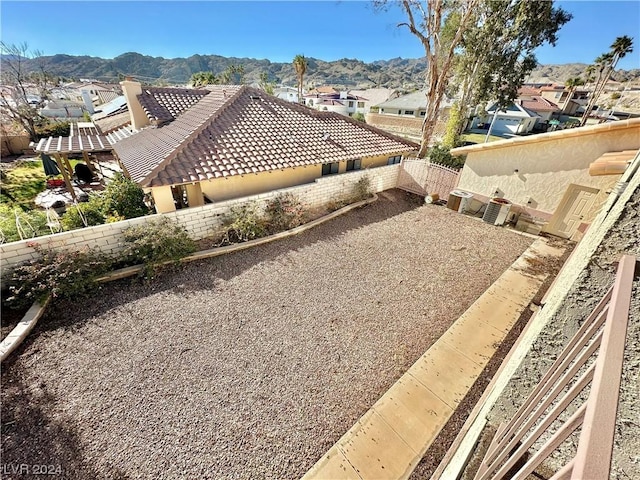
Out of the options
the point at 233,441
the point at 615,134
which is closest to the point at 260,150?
the point at 233,441

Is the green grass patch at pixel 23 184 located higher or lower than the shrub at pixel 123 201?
lower

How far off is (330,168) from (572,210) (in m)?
10.4

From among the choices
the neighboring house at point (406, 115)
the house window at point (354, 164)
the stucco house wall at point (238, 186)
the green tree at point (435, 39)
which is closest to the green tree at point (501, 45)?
the green tree at point (435, 39)

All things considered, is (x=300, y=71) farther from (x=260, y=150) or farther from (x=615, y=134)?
(x=615, y=134)

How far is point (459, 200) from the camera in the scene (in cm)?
1257

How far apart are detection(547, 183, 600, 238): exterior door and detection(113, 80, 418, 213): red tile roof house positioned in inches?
309

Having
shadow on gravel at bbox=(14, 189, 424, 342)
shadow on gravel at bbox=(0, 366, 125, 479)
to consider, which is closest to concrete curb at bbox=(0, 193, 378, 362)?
shadow on gravel at bbox=(14, 189, 424, 342)

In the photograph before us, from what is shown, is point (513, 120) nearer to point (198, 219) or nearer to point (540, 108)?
point (540, 108)

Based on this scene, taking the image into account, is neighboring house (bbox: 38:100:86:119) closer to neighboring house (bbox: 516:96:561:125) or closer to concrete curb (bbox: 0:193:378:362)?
concrete curb (bbox: 0:193:378:362)

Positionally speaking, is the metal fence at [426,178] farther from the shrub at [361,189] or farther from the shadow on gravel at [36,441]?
the shadow on gravel at [36,441]

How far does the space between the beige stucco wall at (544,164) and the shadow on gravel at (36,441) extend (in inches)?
597

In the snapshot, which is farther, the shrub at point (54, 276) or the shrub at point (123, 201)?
the shrub at point (123, 201)

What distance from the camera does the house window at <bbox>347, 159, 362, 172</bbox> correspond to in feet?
44.4

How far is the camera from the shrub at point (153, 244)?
7277mm
